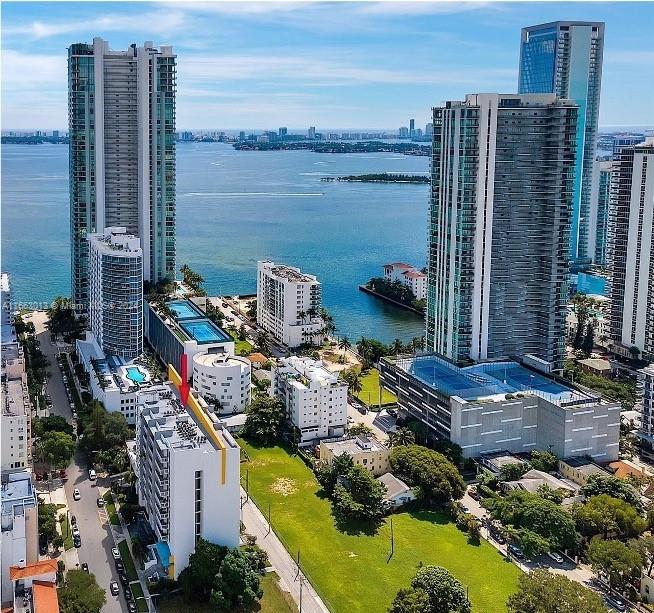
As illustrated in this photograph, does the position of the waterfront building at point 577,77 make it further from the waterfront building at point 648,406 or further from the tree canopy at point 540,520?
the tree canopy at point 540,520

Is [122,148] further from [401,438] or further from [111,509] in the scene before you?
[111,509]

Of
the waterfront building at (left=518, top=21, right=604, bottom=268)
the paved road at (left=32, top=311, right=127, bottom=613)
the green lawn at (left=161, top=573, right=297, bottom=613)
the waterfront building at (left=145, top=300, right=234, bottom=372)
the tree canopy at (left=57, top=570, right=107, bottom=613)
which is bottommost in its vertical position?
the green lawn at (left=161, top=573, right=297, bottom=613)

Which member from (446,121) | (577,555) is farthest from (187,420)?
(446,121)

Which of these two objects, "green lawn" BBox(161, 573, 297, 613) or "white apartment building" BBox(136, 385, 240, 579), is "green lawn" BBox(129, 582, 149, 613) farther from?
"white apartment building" BBox(136, 385, 240, 579)

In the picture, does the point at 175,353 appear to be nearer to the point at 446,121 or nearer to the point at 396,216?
the point at 446,121

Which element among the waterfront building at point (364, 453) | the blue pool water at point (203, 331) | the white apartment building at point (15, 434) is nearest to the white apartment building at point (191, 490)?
the white apartment building at point (15, 434)

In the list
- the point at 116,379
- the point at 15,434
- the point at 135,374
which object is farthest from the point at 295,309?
the point at 15,434

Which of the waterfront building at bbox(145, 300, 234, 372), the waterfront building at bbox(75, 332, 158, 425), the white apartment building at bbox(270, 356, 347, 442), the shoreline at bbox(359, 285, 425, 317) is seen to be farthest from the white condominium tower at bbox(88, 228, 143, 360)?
the shoreline at bbox(359, 285, 425, 317)
